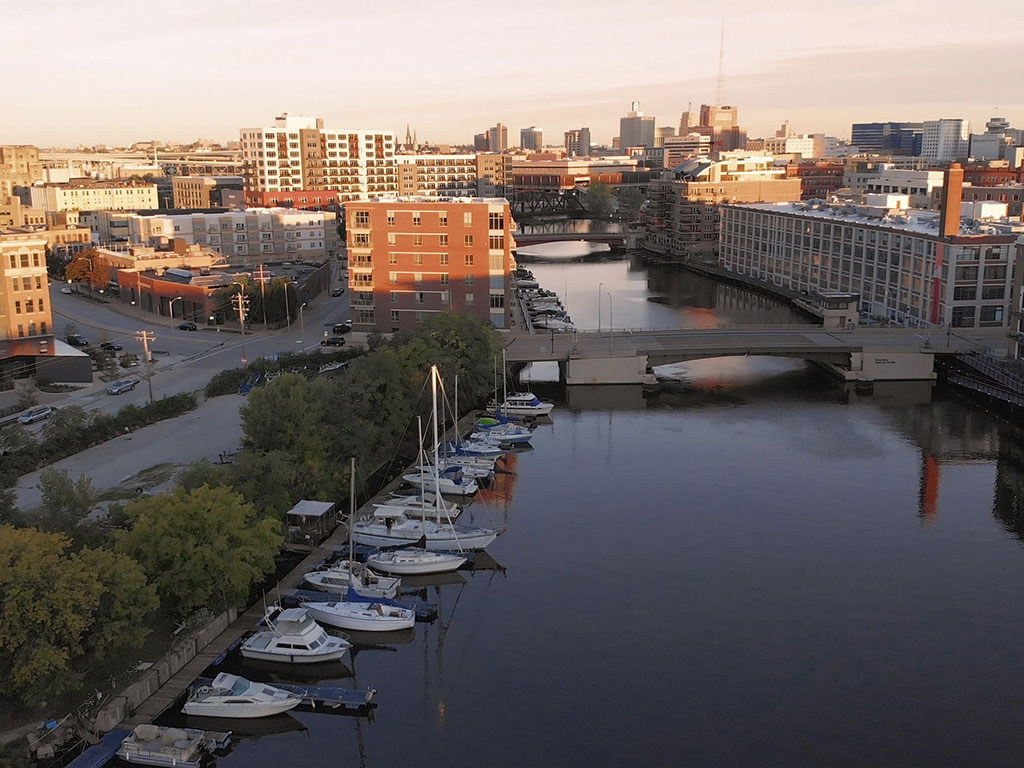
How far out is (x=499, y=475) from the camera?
26.8 meters

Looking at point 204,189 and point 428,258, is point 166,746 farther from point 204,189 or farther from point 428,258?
point 204,189

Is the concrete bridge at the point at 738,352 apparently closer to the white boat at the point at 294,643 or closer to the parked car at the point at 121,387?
the parked car at the point at 121,387

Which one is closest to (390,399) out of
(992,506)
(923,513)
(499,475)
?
(499,475)

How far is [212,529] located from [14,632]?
3660mm

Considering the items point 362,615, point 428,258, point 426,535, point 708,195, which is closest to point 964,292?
point 428,258

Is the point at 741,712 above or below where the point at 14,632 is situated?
below

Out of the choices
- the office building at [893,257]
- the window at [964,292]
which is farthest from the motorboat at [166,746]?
the window at [964,292]

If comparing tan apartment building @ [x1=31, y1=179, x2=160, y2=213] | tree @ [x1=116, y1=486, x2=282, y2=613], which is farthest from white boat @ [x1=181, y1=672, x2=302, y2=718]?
tan apartment building @ [x1=31, y1=179, x2=160, y2=213]

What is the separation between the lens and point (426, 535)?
21.3 m

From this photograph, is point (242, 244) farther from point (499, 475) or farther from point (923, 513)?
point (923, 513)

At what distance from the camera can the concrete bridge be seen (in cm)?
3678

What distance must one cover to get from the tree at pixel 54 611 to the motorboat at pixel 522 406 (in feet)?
60.5

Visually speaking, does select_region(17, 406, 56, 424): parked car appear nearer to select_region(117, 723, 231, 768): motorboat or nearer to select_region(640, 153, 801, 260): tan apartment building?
select_region(117, 723, 231, 768): motorboat

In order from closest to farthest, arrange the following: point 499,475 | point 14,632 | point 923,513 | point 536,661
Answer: point 14,632 → point 536,661 → point 923,513 → point 499,475
